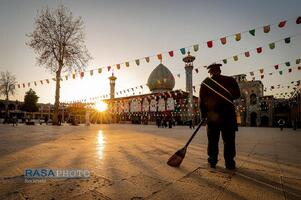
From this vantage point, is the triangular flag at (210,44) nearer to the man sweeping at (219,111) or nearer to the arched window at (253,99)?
the man sweeping at (219,111)

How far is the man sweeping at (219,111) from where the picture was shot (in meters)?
2.89

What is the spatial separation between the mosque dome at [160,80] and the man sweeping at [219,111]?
4262 centimetres

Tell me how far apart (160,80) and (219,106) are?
43409 millimetres

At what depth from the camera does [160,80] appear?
46094 mm

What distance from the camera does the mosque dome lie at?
4603 centimetres

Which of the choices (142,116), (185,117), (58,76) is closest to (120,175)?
(58,76)

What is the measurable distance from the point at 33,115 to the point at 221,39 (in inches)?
2845

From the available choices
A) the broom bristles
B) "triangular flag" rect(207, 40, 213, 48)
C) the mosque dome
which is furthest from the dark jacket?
the mosque dome

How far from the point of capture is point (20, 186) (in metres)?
1.93

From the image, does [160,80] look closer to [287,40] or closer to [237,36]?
[237,36]

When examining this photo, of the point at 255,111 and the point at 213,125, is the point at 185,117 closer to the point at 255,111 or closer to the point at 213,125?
the point at 255,111

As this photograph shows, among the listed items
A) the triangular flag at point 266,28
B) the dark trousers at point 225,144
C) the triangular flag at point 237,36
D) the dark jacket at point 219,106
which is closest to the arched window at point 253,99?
the triangular flag at point 237,36

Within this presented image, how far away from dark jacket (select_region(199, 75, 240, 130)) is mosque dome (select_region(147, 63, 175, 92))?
4262cm

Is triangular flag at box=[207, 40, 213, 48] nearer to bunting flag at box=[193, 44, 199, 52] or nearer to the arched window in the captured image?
bunting flag at box=[193, 44, 199, 52]
